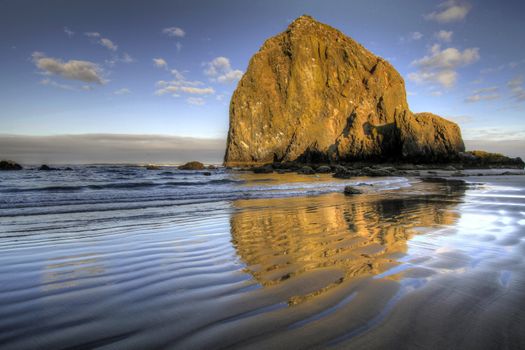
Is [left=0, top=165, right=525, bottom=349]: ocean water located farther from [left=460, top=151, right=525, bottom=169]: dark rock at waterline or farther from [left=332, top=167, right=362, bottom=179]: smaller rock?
[left=460, top=151, right=525, bottom=169]: dark rock at waterline

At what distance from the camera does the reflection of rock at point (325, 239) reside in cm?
260

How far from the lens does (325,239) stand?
373cm

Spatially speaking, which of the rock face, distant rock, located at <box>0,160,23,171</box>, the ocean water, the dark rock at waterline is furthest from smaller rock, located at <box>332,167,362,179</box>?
distant rock, located at <box>0,160,23,171</box>

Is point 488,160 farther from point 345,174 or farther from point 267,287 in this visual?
point 267,287

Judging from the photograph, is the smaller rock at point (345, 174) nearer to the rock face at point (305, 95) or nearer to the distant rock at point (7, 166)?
the rock face at point (305, 95)

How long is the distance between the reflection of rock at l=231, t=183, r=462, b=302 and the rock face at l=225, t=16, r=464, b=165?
5388 cm

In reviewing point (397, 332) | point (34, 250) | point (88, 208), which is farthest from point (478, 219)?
point (88, 208)

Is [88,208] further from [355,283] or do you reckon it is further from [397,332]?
[397,332]

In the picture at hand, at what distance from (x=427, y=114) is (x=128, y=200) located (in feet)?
157

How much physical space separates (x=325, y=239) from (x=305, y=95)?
2734 inches

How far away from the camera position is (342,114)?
223 feet

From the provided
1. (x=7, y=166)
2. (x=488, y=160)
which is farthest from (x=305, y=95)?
(x=7, y=166)

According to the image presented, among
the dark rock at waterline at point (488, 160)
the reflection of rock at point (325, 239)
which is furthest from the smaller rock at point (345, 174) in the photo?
the dark rock at waterline at point (488, 160)

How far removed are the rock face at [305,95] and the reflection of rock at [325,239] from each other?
177ft
